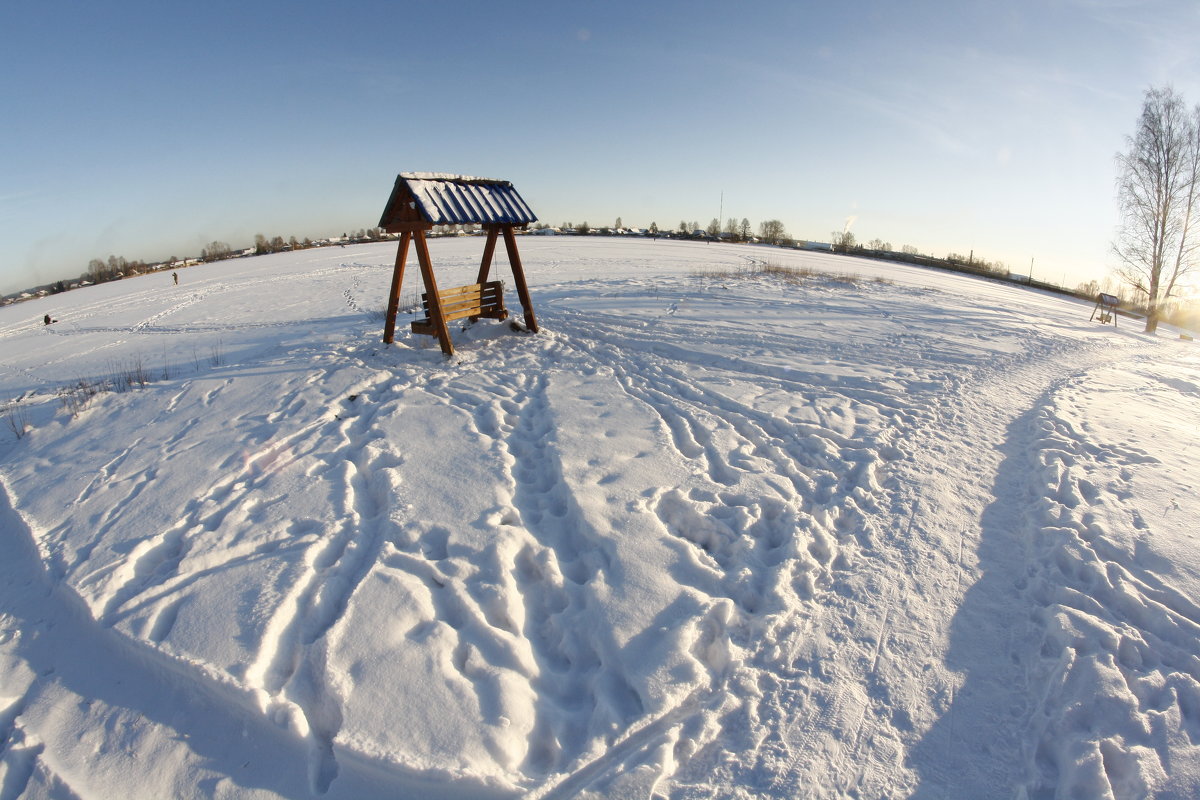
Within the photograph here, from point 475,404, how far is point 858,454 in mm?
4539

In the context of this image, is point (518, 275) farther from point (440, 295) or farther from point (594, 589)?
point (594, 589)

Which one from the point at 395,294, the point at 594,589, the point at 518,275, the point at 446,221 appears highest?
the point at 446,221

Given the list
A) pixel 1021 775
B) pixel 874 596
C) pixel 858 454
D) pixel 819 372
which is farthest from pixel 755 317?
pixel 1021 775

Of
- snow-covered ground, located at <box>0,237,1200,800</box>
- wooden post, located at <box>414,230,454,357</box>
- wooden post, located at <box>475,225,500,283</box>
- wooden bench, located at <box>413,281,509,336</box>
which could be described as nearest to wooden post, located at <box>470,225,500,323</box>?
wooden post, located at <box>475,225,500,283</box>

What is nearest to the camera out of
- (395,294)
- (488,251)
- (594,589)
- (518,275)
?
(594,589)

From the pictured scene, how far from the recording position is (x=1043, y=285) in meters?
39.8

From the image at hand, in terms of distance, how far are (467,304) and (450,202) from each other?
1.77 meters

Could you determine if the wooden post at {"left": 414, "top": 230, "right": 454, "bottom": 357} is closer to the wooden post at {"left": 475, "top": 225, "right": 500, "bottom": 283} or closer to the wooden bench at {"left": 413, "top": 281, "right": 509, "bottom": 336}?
the wooden bench at {"left": 413, "top": 281, "right": 509, "bottom": 336}

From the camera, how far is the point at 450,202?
29.2 ft

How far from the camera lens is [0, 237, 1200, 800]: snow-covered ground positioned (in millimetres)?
2787

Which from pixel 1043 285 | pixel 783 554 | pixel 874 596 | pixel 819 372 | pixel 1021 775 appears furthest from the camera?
pixel 1043 285

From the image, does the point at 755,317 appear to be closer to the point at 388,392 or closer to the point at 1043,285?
the point at 388,392

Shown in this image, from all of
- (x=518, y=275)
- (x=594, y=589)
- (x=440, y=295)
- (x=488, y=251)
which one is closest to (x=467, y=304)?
(x=440, y=295)

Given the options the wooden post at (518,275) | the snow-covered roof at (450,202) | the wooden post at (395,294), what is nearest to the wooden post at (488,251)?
the wooden post at (518,275)
